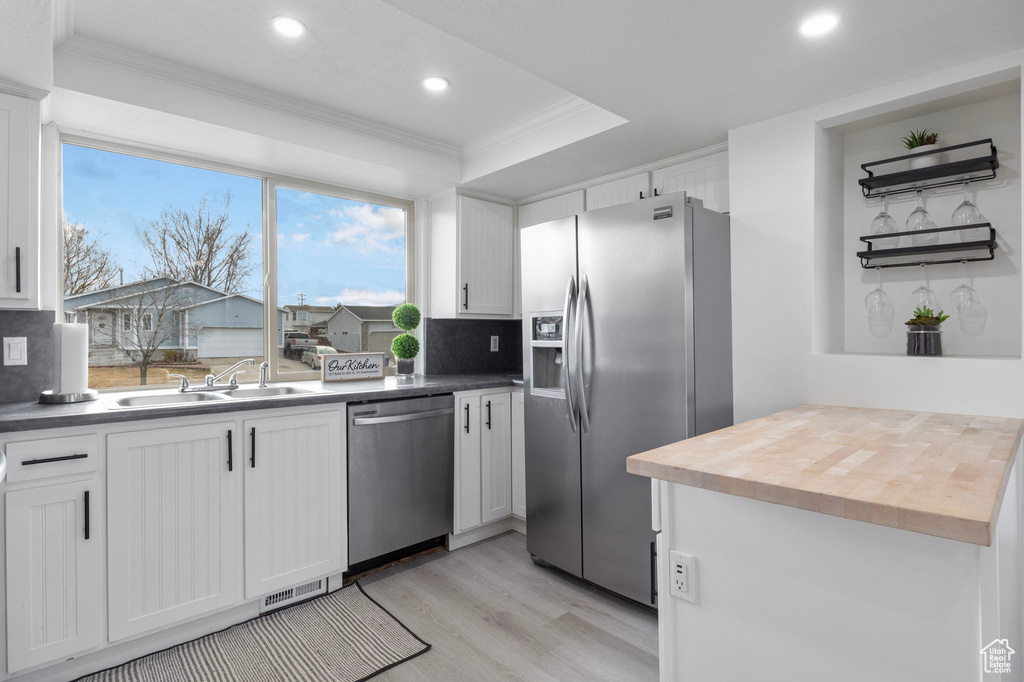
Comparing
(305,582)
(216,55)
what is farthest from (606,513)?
(216,55)

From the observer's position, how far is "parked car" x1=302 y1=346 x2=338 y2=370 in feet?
10.6

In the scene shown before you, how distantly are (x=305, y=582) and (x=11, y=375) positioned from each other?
1536 millimetres

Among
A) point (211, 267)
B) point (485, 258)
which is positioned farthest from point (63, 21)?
point (485, 258)

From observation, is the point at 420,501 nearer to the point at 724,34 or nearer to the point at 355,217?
the point at 355,217

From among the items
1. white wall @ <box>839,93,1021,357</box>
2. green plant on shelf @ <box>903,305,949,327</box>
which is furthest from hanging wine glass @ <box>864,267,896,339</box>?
green plant on shelf @ <box>903,305,949,327</box>

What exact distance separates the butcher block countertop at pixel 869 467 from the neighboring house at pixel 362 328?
8.32 feet

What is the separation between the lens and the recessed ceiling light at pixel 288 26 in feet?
6.36

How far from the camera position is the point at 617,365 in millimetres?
2383

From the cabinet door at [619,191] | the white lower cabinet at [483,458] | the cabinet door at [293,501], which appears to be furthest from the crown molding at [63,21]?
→ the cabinet door at [619,191]

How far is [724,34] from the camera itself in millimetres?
1727

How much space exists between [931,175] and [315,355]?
3233 millimetres

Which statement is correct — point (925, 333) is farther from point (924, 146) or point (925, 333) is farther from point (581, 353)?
point (581, 353)

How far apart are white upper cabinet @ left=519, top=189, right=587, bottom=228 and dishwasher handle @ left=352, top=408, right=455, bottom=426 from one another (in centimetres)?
135

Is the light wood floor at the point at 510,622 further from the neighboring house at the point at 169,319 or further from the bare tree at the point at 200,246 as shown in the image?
the bare tree at the point at 200,246
